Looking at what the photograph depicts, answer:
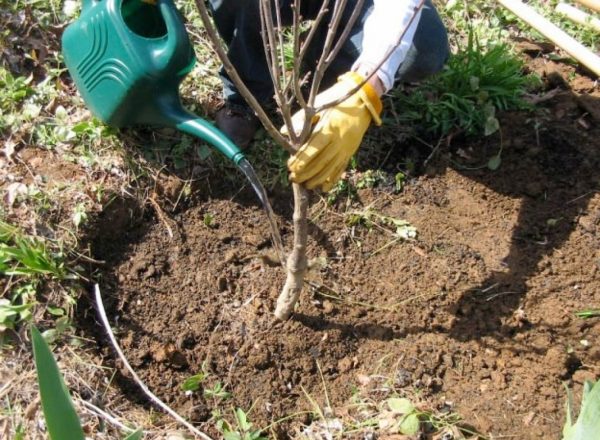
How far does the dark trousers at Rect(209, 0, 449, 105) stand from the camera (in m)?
1.82

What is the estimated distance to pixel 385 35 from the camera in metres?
1.45

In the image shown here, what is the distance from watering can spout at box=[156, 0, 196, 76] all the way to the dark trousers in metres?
0.28

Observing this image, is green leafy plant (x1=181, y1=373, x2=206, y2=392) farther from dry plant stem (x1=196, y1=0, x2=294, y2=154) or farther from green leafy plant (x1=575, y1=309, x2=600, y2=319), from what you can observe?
green leafy plant (x1=575, y1=309, x2=600, y2=319)

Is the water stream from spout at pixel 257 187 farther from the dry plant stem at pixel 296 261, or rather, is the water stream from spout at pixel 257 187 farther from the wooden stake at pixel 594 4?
the wooden stake at pixel 594 4

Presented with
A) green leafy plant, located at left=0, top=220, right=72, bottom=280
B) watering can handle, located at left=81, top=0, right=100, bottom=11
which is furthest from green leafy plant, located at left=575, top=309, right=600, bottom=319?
watering can handle, located at left=81, top=0, right=100, bottom=11

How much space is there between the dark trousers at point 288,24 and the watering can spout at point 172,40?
283 millimetres

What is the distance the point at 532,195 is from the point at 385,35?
83 centimetres

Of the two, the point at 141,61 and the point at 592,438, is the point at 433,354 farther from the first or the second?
the point at 141,61

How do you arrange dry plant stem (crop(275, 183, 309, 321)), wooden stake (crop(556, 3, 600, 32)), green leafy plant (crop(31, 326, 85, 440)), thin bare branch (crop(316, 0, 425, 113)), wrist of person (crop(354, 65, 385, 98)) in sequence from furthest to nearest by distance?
1. wooden stake (crop(556, 3, 600, 32))
2. wrist of person (crop(354, 65, 385, 98))
3. dry plant stem (crop(275, 183, 309, 321))
4. thin bare branch (crop(316, 0, 425, 113))
5. green leafy plant (crop(31, 326, 85, 440))

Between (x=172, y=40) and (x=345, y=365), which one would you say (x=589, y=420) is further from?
(x=172, y=40)

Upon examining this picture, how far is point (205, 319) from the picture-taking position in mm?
1663

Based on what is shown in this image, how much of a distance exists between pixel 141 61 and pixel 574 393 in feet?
4.79

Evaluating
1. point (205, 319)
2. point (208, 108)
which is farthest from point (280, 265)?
point (208, 108)

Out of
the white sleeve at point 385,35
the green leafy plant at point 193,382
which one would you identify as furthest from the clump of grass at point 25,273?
the white sleeve at point 385,35
